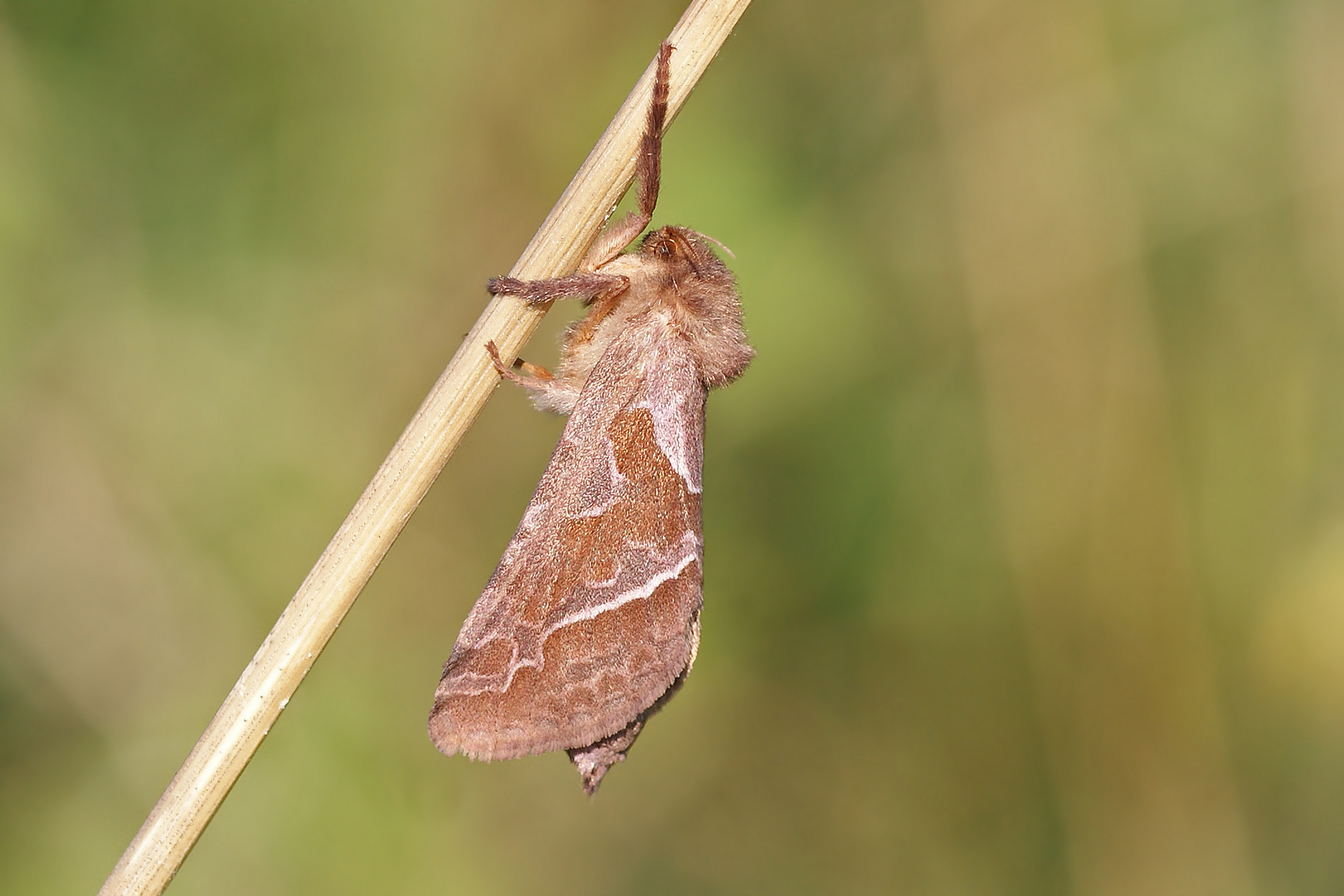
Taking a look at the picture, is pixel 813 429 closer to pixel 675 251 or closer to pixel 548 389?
pixel 675 251

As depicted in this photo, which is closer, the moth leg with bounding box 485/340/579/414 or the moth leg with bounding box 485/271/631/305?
the moth leg with bounding box 485/271/631/305

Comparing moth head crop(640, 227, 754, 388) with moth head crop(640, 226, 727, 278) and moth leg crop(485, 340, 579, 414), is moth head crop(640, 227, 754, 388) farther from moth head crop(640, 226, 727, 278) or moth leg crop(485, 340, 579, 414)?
moth leg crop(485, 340, 579, 414)

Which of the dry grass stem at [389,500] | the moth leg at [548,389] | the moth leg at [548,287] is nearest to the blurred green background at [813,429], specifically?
the moth leg at [548,389]

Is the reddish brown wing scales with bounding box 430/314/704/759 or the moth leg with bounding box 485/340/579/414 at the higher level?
the moth leg with bounding box 485/340/579/414

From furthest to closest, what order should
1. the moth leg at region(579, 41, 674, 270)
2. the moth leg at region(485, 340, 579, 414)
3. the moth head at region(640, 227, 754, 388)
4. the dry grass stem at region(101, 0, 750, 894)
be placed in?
the moth head at region(640, 227, 754, 388), the moth leg at region(485, 340, 579, 414), the moth leg at region(579, 41, 674, 270), the dry grass stem at region(101, 0, 750, 894)

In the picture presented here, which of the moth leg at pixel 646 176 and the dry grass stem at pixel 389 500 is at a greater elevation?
the moth leg at pixel 646 176

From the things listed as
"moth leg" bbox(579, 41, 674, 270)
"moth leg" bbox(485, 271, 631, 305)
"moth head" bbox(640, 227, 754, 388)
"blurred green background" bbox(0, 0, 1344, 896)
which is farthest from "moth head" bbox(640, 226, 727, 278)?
"blurred green background" bbox(0, 0, 1344, 896)

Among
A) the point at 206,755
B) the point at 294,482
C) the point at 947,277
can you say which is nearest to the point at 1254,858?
the point at 947,277

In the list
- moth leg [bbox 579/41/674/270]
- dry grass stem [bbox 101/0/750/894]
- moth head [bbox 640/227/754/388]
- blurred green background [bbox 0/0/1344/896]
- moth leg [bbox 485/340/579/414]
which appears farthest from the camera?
blurred green background [bbox 0/0/1344/896]

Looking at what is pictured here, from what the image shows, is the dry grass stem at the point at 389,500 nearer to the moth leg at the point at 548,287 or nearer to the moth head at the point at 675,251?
the moth leg at the point at 548,287
